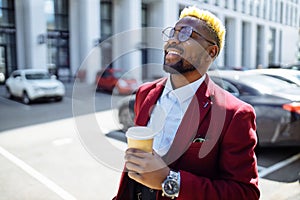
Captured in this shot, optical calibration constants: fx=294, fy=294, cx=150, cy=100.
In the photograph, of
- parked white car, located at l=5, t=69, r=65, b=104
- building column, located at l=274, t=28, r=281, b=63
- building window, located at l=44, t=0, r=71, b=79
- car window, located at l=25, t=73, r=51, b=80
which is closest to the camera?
parked white car, located at l=5, t=69, r=65, b=104

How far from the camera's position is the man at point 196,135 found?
44.6 inches

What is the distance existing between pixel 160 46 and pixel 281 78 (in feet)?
13.8

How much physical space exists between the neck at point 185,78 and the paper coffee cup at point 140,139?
430 millimetres

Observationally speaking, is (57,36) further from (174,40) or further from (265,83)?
(174,40)

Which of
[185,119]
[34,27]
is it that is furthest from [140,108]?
[34,27]

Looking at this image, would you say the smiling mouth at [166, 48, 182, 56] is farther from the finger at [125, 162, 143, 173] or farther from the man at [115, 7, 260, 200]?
the finger at [125, 162, 143, 173]

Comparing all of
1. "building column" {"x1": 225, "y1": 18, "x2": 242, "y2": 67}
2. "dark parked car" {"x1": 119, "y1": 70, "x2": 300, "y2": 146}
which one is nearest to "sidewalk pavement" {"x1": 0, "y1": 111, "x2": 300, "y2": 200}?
"dark parked car" {"x1": 119, "y1": 70, "x2": 300, "y2": 146}

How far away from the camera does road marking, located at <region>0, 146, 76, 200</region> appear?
371 centimetres

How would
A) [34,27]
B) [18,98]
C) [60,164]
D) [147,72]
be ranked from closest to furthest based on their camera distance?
[147,72] < [60,164] < [18,98] < [34,27]

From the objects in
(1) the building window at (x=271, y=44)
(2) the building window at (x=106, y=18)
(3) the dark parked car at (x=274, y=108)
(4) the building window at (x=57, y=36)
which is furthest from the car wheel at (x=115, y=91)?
(1) the building window at (x=271, y=44)

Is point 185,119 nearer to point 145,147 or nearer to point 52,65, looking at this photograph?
point 145,147

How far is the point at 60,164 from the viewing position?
4.80 metres

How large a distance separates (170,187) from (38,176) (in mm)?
3672

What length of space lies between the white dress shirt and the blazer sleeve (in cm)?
20
